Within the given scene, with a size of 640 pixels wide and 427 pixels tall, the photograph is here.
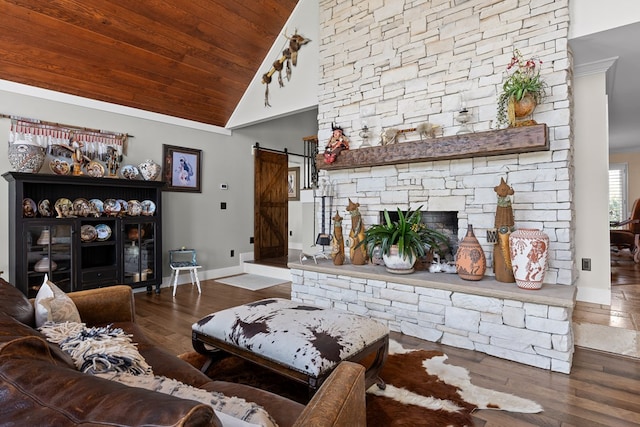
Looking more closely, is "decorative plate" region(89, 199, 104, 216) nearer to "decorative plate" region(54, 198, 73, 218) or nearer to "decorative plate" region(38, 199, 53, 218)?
"decorative plate" region(54, 198, 73, 218)

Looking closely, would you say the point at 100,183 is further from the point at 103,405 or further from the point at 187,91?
the point at 103,405

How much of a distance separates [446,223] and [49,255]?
13.6 ft

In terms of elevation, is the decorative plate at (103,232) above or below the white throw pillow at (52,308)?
above

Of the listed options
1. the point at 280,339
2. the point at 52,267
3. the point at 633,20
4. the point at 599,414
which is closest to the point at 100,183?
the point at 52,267

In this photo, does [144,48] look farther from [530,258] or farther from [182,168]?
[530,258]

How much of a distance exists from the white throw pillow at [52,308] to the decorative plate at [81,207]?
2586 millimetres

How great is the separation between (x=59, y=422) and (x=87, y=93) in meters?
4.66

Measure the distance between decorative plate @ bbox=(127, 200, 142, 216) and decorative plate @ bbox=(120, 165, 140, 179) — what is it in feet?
1.04

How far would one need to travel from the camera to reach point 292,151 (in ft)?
22.5

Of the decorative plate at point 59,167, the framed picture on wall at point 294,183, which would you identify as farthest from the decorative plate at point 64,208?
the framed picture on wall at point 294,183

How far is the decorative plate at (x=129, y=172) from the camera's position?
4.33 metres

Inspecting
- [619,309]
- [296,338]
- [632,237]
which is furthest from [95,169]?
[632,237]

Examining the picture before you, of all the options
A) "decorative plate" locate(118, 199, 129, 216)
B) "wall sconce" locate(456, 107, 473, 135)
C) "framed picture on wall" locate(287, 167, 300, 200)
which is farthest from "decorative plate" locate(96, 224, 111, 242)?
"framed picture on wall" locate(287, 167, 300, 200)

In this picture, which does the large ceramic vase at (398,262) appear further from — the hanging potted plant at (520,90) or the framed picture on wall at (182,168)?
the framed picture on wall at (182,168)
